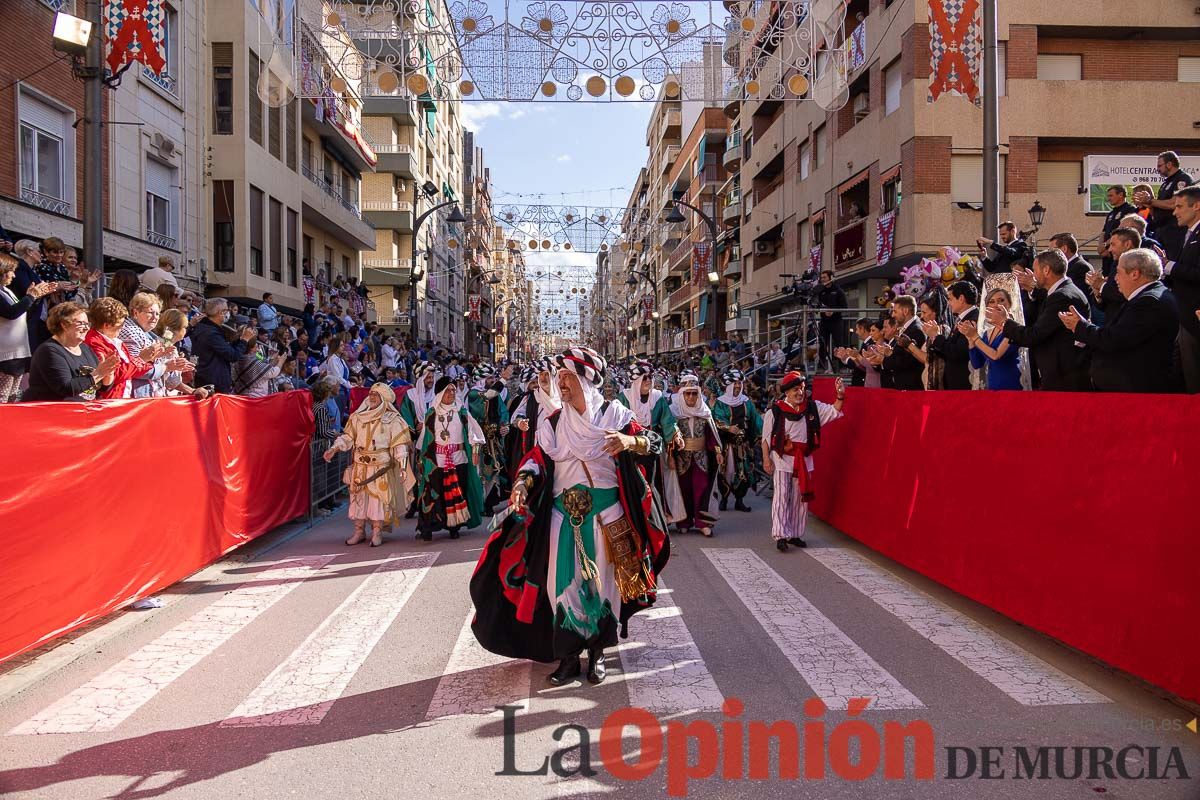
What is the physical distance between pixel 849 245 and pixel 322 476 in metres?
17.9

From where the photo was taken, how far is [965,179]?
2136 cm

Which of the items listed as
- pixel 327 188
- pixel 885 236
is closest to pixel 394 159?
pixel 327 188

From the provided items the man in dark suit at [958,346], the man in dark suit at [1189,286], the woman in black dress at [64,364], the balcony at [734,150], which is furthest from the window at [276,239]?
the balcony at [734,150]

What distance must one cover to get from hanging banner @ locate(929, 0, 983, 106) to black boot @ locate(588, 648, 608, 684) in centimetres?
949

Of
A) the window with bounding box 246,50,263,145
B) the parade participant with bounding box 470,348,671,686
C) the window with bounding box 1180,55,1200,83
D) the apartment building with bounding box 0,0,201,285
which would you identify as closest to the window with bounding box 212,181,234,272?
the apartment building with bounding box 0,0,201,285

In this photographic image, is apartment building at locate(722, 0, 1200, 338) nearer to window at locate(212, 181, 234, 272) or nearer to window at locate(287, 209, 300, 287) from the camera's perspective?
window at locate(212, 181, 234, 272)

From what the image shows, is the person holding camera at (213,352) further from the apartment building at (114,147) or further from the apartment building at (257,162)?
the apartment building at (257,162)

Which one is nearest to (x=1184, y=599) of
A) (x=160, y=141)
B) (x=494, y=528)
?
(x=494, y=528)

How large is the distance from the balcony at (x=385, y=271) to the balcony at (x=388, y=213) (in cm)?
182

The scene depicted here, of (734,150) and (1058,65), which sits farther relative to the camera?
(734,150)

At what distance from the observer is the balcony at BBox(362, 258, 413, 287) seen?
4324cm

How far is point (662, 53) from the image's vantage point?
1337 cm

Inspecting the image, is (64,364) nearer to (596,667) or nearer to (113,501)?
(113,501)

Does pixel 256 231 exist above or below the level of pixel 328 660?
above
